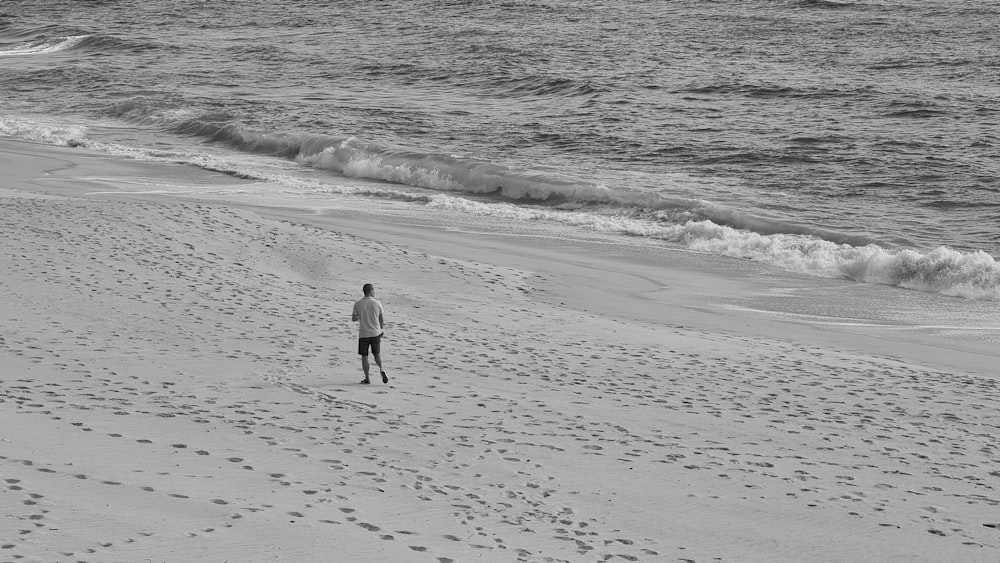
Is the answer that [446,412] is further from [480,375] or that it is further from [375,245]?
[375,245]

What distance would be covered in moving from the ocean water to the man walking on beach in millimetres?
10239

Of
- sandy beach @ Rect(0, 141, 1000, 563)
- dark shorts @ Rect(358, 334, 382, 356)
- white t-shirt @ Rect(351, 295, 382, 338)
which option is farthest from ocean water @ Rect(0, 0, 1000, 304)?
dark shorts @ Rect(358, 334, 382, 356)

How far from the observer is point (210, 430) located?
29.9 feet

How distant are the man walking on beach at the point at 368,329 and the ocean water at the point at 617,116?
10.2 meters

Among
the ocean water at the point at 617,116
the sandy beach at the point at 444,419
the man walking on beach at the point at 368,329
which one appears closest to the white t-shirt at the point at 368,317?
the man walking on beach at the point at 368,329

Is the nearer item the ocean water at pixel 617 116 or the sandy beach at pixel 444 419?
the sandy beach at pixel 444 419

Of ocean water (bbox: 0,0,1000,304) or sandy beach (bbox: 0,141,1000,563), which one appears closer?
sandy beach (bbox: 0,141,1000,563)

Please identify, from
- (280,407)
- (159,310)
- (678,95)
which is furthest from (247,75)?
(280,407)

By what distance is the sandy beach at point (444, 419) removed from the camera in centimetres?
759

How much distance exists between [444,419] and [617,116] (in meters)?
25.6

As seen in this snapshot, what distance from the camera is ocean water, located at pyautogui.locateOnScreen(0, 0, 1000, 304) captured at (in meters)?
22.5

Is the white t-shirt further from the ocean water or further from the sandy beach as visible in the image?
the ocean water

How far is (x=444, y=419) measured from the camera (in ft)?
32.6

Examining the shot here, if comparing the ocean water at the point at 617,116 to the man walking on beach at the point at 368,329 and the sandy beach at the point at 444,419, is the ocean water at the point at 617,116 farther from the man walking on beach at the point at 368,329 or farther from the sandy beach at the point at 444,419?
the man walking on beach at the point at 368,329
